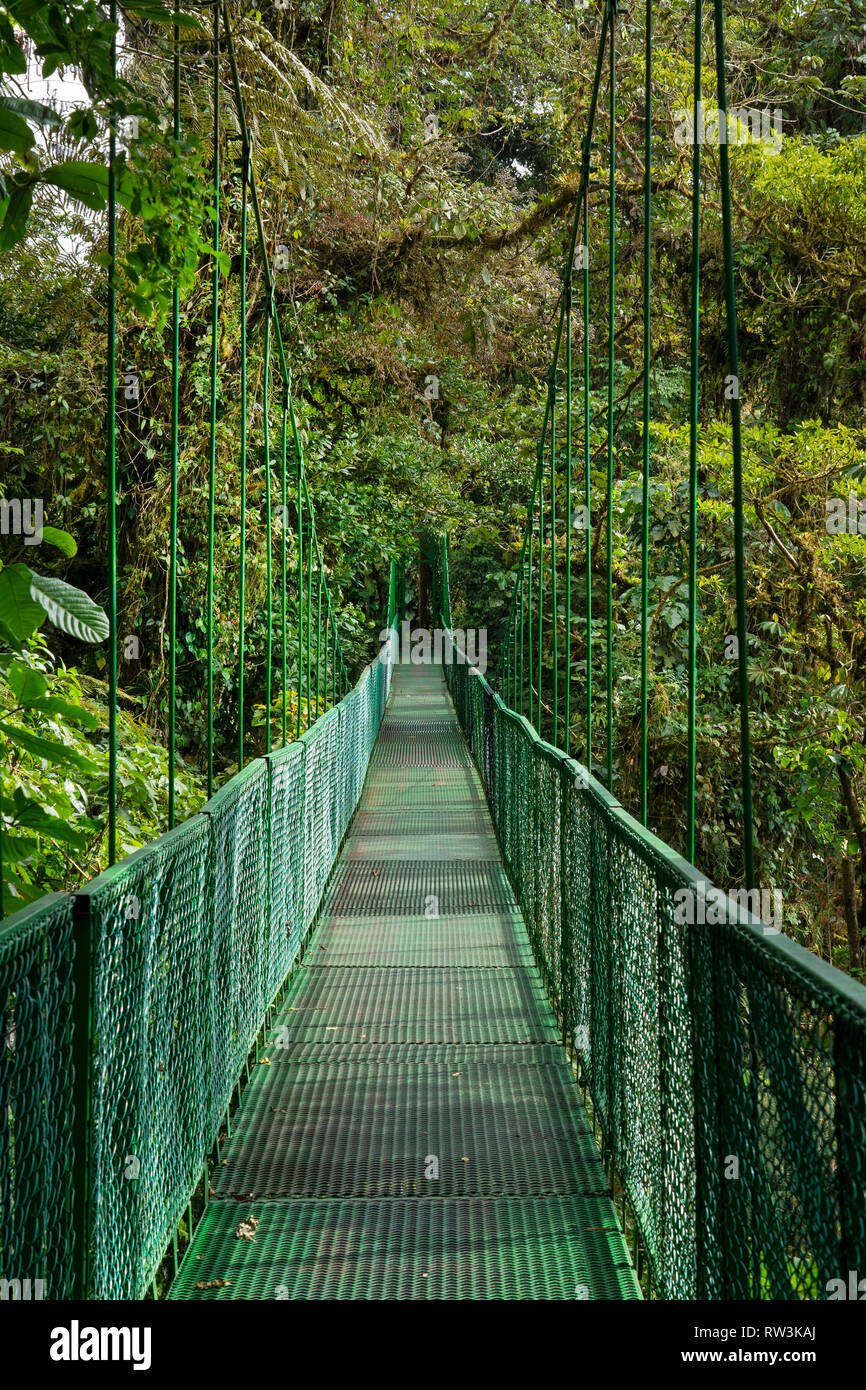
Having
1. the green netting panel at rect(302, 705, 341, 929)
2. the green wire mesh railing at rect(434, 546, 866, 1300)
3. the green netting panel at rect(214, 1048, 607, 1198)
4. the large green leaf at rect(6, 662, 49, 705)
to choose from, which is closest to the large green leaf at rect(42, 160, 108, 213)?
the large green leaf at rect(6, 662, 49, 705)

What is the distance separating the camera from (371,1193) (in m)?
2.39

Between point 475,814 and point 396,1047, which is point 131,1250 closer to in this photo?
point 396,1047

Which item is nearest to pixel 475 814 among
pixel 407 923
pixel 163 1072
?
pixel 407 923

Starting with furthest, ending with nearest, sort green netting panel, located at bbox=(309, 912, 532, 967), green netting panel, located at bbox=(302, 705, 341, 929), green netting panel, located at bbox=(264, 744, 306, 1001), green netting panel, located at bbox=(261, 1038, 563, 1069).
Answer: green netting panel, located at bbox=(302, 705, 341, 929) < green netting panel, located at bbox=(309, 912, 532, 967) < green netting panel, located at bbox=(264, 744, 306, 1001) < green netting panel, located at bbox=(261, 1038, 563, 1069)

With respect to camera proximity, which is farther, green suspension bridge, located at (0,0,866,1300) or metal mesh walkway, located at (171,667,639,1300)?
metal mesh walkway, located at (171,667,639,1300)

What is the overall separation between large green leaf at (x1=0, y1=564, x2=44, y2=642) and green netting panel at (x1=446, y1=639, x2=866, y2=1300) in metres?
0.88

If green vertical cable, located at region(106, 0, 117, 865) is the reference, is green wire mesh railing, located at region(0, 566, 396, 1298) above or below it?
below

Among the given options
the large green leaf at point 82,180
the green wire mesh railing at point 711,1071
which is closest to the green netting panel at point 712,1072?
the green wire mesh railing at point 711,1071

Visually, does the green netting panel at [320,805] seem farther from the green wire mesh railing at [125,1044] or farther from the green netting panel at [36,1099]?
the green netting panel at [36,1099]

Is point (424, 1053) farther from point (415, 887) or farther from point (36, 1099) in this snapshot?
point (415, 887)

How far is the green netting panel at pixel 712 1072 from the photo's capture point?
1041mm

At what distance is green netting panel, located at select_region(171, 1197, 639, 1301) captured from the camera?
200cm

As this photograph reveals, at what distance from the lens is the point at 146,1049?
69.9 inches

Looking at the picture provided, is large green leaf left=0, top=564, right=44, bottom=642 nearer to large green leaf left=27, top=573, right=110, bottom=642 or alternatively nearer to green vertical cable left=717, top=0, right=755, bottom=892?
large green leaf left=27, top=573, right=110, bottom=642
